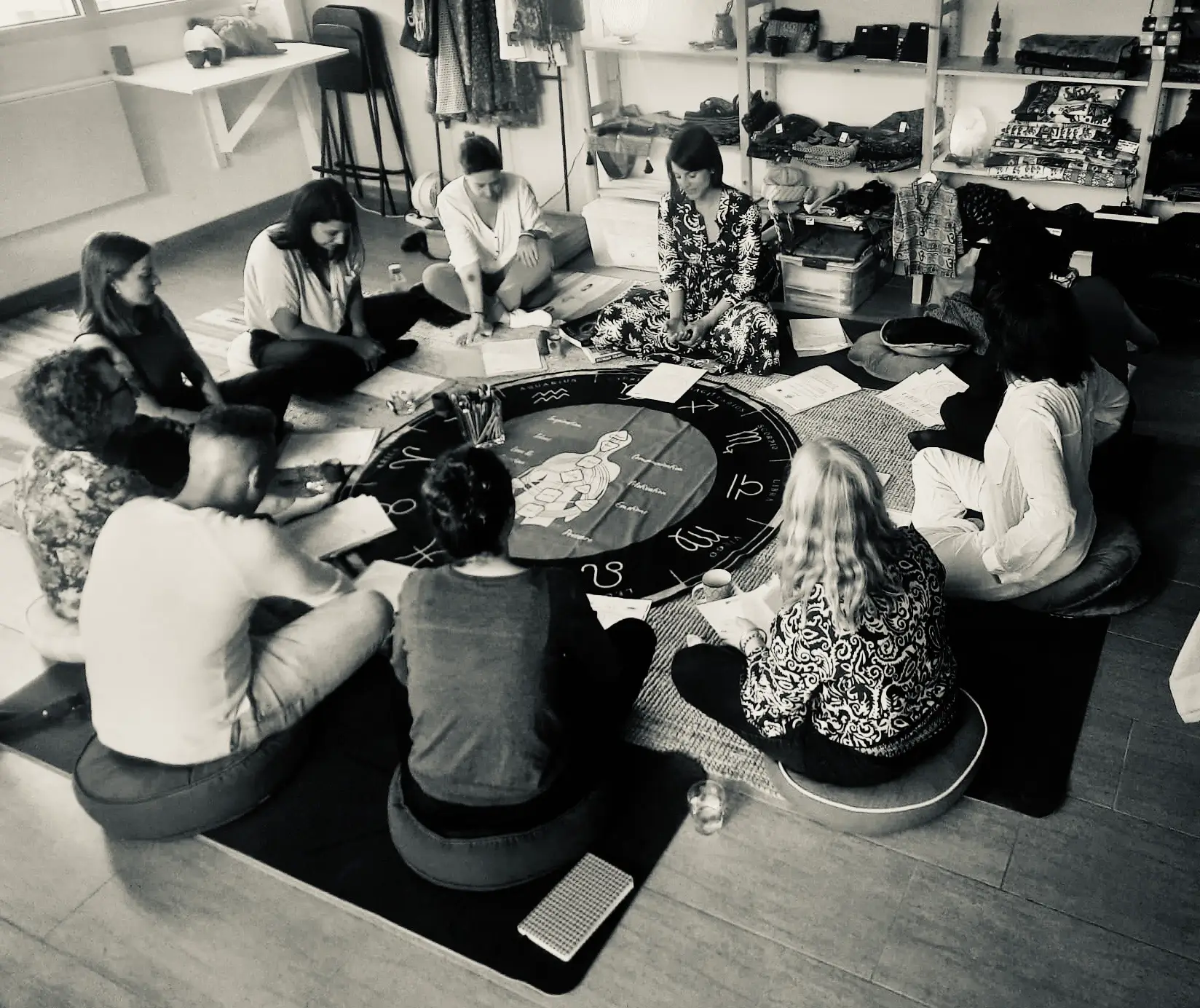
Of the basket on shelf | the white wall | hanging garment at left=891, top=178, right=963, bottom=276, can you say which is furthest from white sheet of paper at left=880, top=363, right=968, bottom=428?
the white wall

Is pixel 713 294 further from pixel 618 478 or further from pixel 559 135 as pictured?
pixel 559 135

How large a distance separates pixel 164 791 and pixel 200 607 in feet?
1.61

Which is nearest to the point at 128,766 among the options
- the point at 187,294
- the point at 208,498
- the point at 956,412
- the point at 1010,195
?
the point at 208,498

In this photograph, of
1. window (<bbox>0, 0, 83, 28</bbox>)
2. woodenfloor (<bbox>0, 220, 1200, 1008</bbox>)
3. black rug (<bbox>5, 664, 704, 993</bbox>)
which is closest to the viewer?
woodenfloor (<bbox>0, 220, 1200, 1008</bbox>)

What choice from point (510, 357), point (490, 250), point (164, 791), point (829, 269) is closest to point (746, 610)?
point (164, 791)

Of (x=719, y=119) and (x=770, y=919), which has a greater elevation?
(x=719, y=119)

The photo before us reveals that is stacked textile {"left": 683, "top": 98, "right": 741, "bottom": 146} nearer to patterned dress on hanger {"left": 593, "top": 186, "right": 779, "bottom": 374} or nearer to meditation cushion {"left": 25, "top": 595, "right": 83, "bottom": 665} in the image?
patterned dress on hanger {"left": 593, "top": 186, "right": 779, "bottom": 374}

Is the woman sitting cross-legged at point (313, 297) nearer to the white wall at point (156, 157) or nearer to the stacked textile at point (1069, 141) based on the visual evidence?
the white wall at point (156, 157)

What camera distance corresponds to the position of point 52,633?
108 inches

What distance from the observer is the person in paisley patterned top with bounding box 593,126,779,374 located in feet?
13.3

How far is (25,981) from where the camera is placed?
2.12 m

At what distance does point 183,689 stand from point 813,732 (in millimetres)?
1355

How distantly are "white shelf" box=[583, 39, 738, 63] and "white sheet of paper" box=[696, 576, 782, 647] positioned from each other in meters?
2.95

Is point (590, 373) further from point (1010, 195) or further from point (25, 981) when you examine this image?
point (25, 981)
